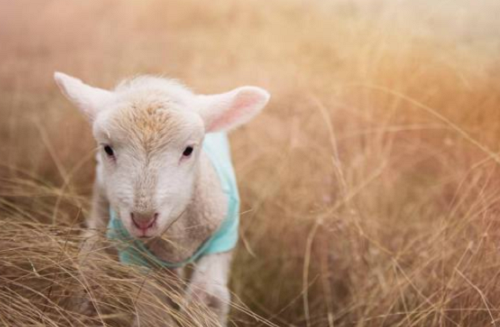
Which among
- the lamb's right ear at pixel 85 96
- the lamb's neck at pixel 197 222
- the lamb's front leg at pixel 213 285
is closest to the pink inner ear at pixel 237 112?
the lamb's neck at pixel 197 222

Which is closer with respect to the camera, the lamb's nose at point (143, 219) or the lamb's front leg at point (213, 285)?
the lamb's nose at point (143, 219)

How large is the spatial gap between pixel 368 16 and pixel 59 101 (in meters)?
2.41

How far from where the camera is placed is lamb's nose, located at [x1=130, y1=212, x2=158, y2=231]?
3.24 m

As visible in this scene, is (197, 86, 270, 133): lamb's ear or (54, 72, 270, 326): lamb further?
(197, 86, 270, 133): lamb's ear

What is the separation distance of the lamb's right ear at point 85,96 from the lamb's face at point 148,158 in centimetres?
16

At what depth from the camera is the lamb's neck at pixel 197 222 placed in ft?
12.4

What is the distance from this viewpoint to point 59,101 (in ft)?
22.2

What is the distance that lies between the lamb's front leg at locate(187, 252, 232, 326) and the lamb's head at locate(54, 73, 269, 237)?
39 centimetres

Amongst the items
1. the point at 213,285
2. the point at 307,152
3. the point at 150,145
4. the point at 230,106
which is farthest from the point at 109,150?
the point at 307,152

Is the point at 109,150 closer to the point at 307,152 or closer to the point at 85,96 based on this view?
the point at 85,96

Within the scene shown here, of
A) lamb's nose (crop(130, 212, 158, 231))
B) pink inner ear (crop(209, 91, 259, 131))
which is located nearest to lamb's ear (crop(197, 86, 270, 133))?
pink inner ear (crop(209, 91, 259, 131))

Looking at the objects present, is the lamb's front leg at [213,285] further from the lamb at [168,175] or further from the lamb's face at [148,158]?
the lamb's face at [148,158]

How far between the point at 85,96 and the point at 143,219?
708mm

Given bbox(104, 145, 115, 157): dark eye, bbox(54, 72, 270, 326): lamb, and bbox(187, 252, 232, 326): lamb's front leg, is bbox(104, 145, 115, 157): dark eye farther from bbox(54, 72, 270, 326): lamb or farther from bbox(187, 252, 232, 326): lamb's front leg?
bbox(187, 252, 232, 326): lamb's front leg
